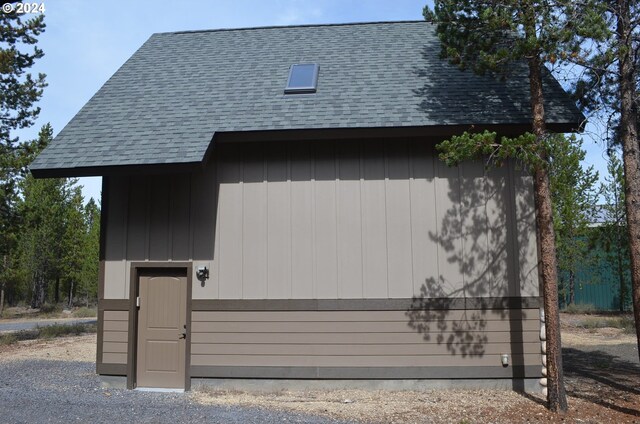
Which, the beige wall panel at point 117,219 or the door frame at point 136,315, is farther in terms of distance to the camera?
the beige wall panel at point 117,219

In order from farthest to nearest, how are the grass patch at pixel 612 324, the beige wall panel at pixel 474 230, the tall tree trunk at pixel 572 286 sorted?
the tall tree trunk at pixel 572 286
the grass patch at pixel 612 324
the beige wall panel at pixel 474 230

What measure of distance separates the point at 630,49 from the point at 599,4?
1.09m

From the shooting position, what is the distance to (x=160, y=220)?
8531 millimetres

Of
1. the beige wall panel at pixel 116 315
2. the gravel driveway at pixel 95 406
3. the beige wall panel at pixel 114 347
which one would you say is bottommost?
the gravel driveway at pixel 95 406

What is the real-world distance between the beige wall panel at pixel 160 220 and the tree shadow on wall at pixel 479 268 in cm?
419

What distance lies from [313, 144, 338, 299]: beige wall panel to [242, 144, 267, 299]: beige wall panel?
0.87m

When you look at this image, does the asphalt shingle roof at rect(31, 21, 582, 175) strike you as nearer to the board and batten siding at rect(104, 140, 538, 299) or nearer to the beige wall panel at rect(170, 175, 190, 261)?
the board and batten siding at rect(104, 140, 538, 299)

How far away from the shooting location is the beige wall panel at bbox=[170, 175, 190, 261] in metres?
8.45

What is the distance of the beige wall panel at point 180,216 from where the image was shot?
27.7 ft

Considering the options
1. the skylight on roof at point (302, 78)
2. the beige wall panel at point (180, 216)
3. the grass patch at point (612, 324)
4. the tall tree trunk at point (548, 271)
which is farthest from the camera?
the grass patch at point (612, 324)

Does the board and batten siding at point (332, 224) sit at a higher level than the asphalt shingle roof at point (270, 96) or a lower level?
lower

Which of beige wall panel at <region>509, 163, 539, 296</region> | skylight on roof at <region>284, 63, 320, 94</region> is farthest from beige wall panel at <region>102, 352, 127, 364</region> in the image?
beige wall panel at <region>509, 163, 539, 296</region>

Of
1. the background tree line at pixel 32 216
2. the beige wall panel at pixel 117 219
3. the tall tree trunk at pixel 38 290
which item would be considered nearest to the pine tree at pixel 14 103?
the background tree line at pixel 32 216

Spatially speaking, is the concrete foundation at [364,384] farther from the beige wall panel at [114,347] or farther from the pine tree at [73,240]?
the pine tree at [73,240]
